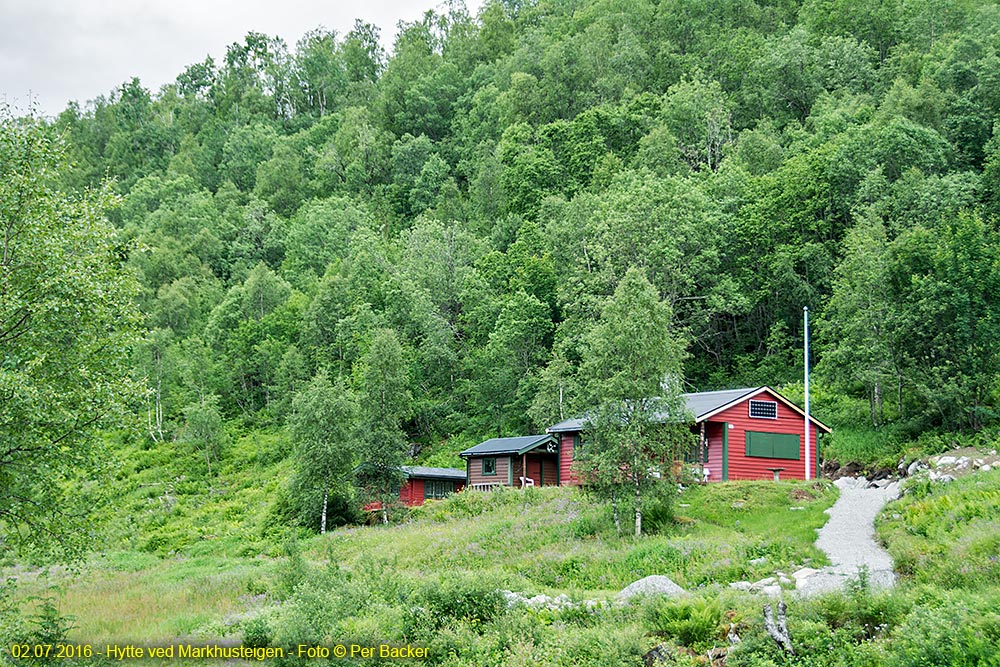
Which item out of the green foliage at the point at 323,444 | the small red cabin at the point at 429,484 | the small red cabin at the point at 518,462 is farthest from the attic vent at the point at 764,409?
the small red cabin at the point at 429,484

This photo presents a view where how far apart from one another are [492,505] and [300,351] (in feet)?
114

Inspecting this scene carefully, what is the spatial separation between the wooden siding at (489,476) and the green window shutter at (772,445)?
549 inches

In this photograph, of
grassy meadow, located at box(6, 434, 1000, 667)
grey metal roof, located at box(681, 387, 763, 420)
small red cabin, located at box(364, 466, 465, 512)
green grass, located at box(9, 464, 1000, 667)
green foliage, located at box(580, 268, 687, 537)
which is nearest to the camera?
green grass, located at box(9, 464, 1000, 667)

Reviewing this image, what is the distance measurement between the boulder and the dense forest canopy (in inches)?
504

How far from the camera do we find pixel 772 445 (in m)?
35.8

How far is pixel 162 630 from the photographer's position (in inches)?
753

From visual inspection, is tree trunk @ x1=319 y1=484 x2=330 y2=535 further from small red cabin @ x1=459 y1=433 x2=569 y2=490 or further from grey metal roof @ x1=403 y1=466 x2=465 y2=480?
small red cabin @ x1=459 y1=433 x2=569 y2=490

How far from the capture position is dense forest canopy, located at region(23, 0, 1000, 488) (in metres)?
40.7

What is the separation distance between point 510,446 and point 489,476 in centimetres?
236

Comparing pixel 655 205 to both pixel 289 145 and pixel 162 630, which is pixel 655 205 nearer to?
pixel 162 630

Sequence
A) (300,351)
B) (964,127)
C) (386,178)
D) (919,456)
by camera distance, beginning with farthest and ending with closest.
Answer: (386,178)
(300,351)
(964,127)
(919,456)

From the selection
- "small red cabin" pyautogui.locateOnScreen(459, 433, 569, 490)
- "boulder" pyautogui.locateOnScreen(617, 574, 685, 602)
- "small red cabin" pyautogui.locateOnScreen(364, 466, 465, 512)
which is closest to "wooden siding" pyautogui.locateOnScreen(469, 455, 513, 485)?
"small red cabin" pyautogui.locateOnScreen(459, 433, 569, 490)

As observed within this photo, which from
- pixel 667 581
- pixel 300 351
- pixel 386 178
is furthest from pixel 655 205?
pixel 386 178

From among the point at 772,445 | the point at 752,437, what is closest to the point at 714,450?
the point at 752,437
